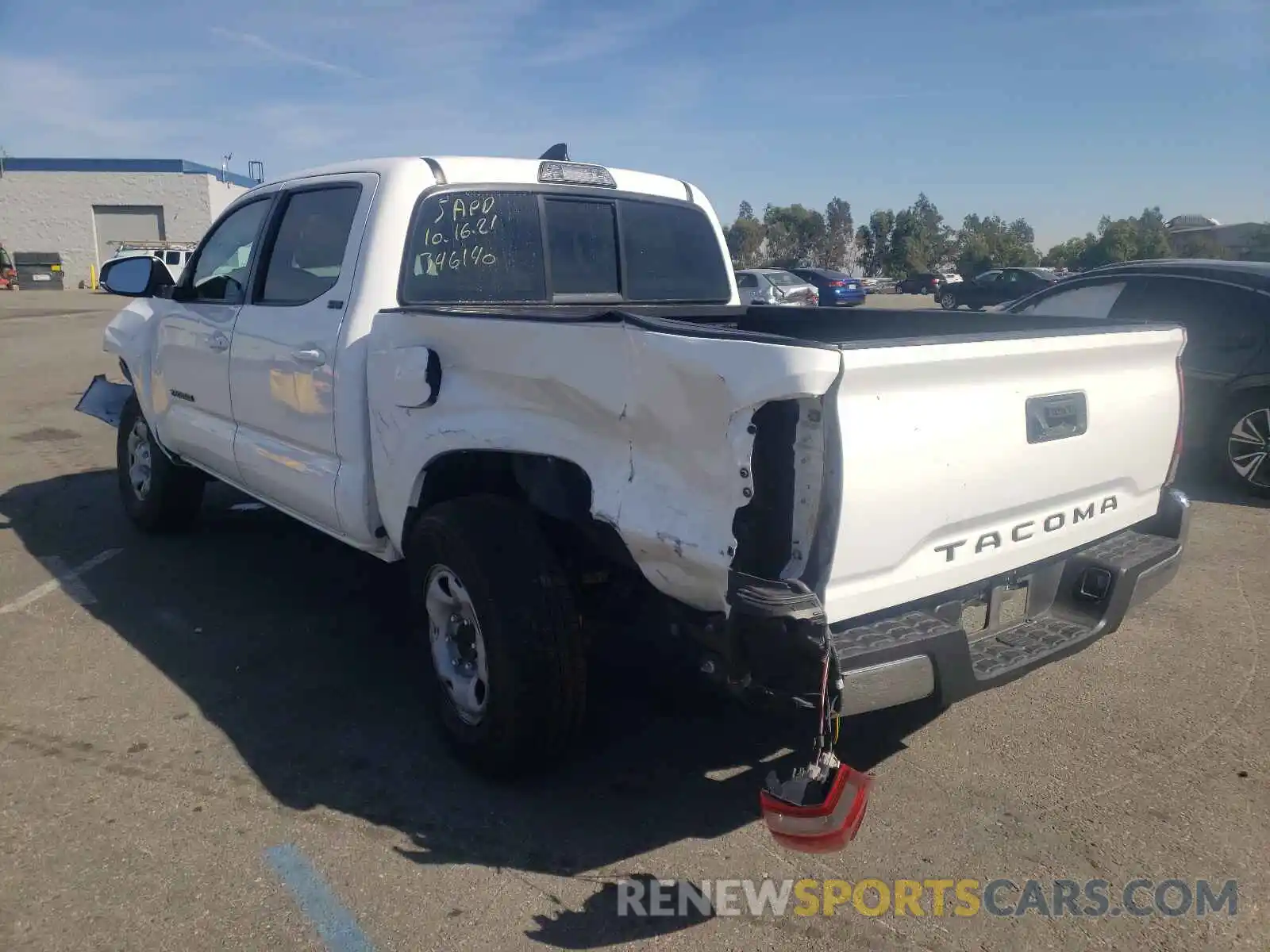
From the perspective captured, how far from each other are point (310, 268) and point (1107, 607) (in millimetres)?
3340

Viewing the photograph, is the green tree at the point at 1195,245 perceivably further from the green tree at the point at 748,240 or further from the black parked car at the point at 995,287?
the green tree at the point at 748,240

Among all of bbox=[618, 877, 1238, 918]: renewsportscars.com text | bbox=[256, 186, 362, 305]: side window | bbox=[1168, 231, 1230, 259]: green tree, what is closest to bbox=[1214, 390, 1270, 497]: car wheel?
bbox=[618, 877, 1238, 918]: renewsportscars.com text

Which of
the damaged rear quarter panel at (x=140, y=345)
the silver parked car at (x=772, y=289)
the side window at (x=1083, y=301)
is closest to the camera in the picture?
the damaged rear quarter panel at (x=140, y=345)

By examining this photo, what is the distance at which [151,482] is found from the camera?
237 inches

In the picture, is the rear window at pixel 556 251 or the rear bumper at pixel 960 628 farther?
the rear window at pixel 556 251

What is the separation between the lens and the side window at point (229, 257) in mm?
4793

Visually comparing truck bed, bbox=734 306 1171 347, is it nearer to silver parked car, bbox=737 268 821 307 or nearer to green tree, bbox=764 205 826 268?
silver parked car, bbox=737 268 821 307

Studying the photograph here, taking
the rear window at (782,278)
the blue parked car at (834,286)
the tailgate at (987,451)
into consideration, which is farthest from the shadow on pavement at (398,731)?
the blue parked car at (834,286)

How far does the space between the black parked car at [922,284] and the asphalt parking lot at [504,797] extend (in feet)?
133

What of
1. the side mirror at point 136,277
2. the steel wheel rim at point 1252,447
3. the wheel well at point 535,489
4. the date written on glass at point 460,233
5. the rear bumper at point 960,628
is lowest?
the steel wheel rim at point 1252,447

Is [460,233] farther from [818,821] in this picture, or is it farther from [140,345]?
[140,345]

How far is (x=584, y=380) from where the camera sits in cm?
282

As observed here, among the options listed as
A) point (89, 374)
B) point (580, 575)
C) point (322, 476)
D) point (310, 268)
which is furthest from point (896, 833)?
point (89, 374)

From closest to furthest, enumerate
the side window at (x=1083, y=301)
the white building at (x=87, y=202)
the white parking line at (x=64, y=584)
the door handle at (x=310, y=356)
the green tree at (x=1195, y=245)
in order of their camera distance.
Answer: the door handle at (x=310, y=356), the white parking line at (x=64, y=584), the side window at (x=1083, y=301), the green tree at (x=1195, y=245), the white building at (x=87, y=202)
